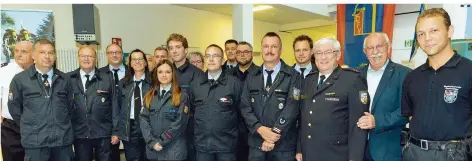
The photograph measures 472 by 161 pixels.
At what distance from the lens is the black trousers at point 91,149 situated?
2.92 metres

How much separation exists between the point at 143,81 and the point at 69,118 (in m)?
0.74

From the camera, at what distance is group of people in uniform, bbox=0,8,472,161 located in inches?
67.9

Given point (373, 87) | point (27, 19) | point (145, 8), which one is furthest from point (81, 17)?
point (373, 87)

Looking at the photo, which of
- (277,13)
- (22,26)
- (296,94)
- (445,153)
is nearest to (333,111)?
(296,94)

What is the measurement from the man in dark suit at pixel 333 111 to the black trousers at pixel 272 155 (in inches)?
11.8

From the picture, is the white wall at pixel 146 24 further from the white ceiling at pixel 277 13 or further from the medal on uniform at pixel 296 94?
the medal on uniform at pixel 296 94

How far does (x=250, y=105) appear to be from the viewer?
8.39 ft

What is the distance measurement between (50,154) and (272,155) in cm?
195

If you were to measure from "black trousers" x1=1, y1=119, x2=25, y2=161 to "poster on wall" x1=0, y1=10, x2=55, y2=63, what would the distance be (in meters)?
1.30

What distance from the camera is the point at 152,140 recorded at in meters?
2.55

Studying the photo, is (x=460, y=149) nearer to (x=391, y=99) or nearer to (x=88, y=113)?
(x=391, y=99)

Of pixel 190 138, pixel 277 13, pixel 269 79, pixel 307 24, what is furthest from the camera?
pixel 307 24

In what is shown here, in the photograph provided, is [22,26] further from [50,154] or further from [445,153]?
[445,153]

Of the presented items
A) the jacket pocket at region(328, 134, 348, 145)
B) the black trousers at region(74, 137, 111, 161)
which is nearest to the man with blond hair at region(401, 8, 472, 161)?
the jacket pocket at region(328, 134, 348, 145)
